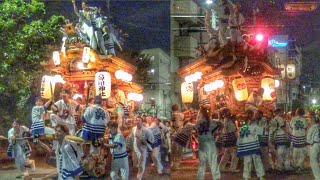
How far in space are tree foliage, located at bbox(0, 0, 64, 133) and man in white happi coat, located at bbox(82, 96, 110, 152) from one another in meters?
7.77

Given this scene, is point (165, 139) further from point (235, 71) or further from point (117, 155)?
point (117, 155)

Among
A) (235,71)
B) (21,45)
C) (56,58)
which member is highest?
→ (21,45)

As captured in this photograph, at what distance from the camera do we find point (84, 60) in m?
16.7

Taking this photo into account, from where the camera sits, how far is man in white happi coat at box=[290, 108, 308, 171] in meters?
14.5

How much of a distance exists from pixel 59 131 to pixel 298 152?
8.50 meters

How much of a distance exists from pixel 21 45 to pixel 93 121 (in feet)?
27.6

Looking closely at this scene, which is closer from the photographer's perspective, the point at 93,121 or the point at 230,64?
the point at 93,121

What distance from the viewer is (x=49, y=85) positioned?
1808 centimetres

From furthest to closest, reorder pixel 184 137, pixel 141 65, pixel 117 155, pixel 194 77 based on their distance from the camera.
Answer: pixel 141 65
pixel 194 77
pixel 184 137
pixel 117 155

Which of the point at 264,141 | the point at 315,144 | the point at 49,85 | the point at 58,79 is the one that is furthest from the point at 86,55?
the point at 315,144

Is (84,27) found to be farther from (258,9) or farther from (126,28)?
(258,9)

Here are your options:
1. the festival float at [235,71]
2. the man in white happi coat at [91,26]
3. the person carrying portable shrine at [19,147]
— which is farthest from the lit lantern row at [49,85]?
the festival float at [235,71]

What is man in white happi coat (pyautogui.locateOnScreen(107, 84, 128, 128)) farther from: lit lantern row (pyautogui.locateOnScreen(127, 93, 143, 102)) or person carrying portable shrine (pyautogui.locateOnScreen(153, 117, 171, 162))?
lit lantern row (pyautogui.locateOnScreen(127, 93, 143, 102))

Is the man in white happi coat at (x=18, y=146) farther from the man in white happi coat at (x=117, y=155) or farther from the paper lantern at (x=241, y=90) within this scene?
the paper lantern at (x=241, y=90)
